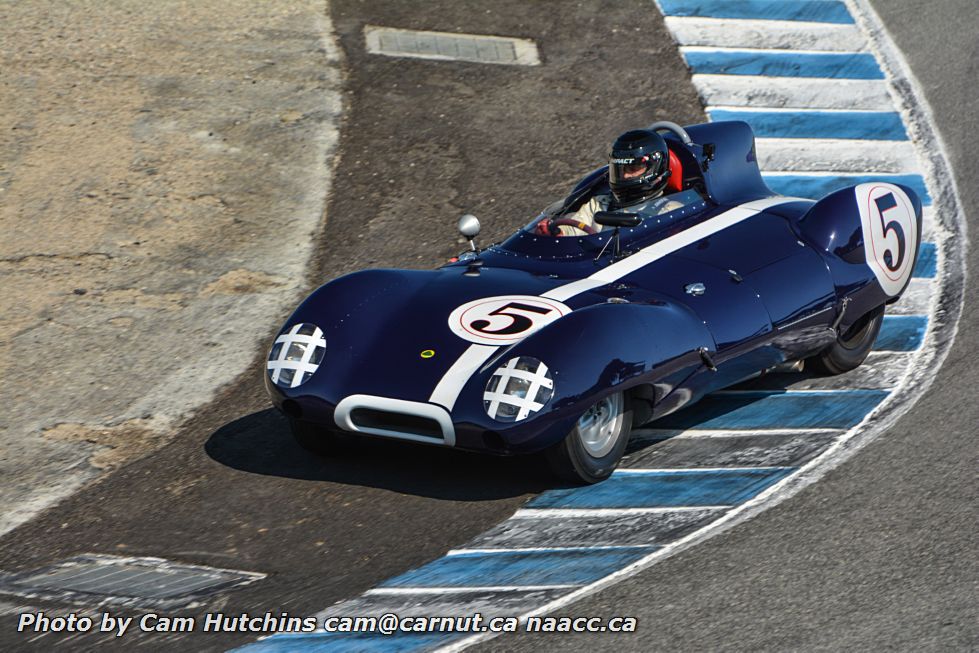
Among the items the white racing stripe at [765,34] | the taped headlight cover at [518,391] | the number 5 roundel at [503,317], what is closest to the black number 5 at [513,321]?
the number 5 roundel at [503,317]

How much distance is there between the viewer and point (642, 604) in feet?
17.4

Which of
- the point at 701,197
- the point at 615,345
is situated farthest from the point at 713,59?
the point at 615,345

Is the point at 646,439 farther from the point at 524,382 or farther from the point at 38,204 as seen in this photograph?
the point at 38,204

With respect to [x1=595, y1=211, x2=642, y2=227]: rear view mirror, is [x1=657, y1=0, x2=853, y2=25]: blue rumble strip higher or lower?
higher

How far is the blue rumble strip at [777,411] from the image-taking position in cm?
746

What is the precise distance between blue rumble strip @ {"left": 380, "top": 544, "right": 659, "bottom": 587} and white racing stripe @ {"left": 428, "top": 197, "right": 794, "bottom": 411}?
0.75 m

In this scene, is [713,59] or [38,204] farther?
[713,59]

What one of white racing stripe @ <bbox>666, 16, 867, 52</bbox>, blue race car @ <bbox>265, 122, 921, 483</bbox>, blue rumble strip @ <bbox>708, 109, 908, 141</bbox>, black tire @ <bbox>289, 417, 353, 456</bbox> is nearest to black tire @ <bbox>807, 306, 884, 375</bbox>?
blue race car @ <bbox>265, 122, 921, 483</bbox>

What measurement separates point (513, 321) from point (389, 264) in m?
3.56

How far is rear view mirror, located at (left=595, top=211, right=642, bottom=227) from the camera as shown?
7.61m

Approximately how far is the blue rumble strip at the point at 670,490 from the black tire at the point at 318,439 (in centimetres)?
123

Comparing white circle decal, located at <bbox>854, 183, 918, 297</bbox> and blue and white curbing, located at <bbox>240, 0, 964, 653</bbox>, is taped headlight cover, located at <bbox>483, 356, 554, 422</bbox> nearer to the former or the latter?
blue and white curbing, located at <bbox>240, 0, 964, 653</bbox>

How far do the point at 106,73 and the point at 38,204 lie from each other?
8.36 feet

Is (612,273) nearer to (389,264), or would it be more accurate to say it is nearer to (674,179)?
(674,179)
